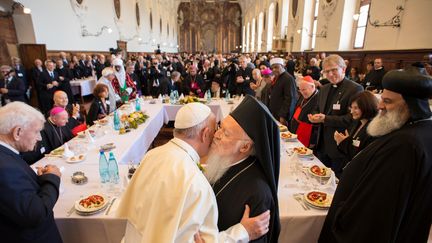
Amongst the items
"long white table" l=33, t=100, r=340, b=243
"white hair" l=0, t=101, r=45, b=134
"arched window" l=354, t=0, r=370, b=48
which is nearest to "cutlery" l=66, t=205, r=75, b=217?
"long white table" l=33, t=100, r=340, b=243

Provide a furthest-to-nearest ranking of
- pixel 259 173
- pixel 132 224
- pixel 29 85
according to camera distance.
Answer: pixel 29 85, pixel 259 173, pixel 132 224

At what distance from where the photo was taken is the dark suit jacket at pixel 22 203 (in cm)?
147

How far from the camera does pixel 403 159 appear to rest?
1604 mm

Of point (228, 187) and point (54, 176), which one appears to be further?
point (54, 176)

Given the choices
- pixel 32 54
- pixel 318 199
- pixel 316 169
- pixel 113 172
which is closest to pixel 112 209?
pixel 113 172

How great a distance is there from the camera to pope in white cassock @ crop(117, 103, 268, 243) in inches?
47.9

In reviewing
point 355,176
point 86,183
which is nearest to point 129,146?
point 86,183

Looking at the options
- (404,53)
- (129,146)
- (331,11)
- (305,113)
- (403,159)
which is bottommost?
(129,146)

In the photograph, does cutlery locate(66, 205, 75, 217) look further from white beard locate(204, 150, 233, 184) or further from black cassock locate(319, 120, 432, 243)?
black cassock locate(319, 120, 432, 243)

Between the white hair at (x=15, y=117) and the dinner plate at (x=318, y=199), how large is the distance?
7.59ft

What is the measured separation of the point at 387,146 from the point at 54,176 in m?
2.42

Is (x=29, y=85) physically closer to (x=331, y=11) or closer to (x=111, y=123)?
(x=111, y=123)

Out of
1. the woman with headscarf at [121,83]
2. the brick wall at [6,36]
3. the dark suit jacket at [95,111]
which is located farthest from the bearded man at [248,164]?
the brick wall at [6,36]

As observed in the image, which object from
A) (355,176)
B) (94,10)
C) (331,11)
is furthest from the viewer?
(94,10)
